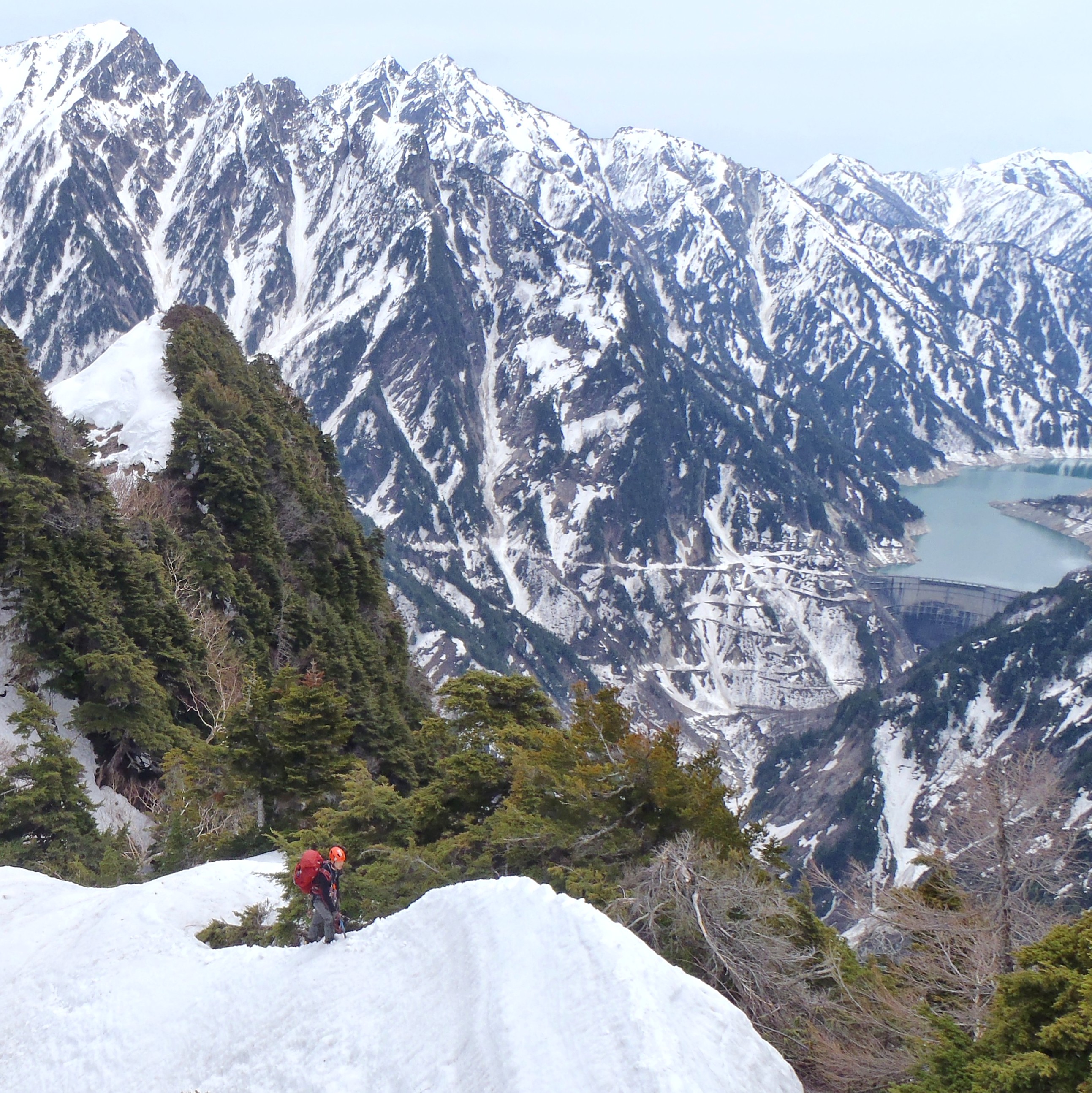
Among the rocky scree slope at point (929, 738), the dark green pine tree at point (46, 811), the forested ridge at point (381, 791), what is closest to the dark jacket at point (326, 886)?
the forested ridge at point (381, 791)

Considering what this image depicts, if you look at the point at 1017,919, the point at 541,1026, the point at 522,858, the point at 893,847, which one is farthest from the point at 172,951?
the point at 893,847

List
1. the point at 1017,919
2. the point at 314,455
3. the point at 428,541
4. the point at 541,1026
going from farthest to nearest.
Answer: the point at 428,541 → the point at 314,455 → the point at 1017,919 → the point at 541,1026

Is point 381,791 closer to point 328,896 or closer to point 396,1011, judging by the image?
point 328,896

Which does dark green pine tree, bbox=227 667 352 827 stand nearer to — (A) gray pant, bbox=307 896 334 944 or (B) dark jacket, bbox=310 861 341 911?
(A) gray pant, bbox=307 896 334 944

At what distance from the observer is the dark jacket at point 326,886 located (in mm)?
14578

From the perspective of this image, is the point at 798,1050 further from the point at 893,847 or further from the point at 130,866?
the point at 893,847

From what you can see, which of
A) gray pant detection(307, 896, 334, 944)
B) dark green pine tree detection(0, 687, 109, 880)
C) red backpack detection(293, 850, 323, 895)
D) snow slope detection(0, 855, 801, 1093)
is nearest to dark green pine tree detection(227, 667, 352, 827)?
dark green pine tree detection(0, 687, 109, 880)

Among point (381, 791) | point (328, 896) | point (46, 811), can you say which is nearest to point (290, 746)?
point (381, 791)

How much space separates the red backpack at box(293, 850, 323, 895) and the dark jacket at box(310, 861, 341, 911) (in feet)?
0.13

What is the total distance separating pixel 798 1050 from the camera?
555 inches

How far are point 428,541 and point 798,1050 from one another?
185773 mm

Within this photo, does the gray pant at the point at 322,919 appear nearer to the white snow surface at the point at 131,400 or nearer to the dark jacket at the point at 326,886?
the dark jacket at the point at 326,886

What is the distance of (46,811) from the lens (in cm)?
2442

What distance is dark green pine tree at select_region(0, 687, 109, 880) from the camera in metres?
23.3
